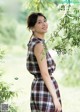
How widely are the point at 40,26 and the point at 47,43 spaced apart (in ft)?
1.88

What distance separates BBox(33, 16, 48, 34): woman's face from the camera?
359cm

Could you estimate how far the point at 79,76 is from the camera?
6.25 meters

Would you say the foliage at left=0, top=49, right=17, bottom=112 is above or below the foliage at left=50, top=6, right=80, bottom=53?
below

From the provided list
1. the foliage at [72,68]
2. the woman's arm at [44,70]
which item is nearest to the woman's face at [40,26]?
the woman's arm at [44,70]

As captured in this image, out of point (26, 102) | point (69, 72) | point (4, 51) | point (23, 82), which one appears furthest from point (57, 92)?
point (23, 82)

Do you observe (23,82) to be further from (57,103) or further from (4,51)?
(57,103)

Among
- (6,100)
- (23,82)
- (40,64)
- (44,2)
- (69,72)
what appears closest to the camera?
(40,64)

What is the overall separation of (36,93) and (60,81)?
3.55m

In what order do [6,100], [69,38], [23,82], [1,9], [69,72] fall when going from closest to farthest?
[69,38] < [6,100] < [69,72] < [1,9] < [23,82]

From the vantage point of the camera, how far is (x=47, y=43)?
3.05m

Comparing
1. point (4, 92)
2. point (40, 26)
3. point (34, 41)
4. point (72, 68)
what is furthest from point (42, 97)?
point (72, 68)

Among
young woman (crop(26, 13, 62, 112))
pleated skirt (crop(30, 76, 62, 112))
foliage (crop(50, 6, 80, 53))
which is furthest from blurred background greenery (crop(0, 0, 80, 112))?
pleated skirt (crop(30, 76, 62, 112))

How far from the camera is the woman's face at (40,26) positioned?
3.59 metres

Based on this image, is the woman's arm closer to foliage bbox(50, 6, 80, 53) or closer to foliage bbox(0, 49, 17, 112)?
foliage bbox(50, 6, 80, 53)
